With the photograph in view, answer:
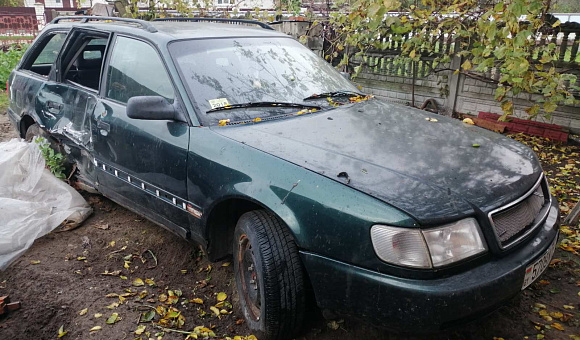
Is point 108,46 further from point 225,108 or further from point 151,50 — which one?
point 225,108

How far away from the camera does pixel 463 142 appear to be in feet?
8.68

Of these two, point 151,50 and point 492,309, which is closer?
point 492,309

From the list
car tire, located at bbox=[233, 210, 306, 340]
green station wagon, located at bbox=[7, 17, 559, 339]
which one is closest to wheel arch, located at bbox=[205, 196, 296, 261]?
green station wagon, located at bbox=[7, 17, 559, 339]

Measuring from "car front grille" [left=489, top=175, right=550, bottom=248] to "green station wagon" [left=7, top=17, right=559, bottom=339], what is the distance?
0.03 feet

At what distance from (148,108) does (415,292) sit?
1.81 metres

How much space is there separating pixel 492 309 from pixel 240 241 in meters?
1.36

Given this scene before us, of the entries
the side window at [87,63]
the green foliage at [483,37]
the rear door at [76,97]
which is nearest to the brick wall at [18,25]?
the green foliage at [483,37]

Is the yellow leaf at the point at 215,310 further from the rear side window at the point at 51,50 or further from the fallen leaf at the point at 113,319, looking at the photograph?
the rear side window at the point at 51,50

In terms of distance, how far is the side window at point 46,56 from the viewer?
14.0 ft

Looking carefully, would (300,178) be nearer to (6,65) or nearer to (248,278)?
(248,278)

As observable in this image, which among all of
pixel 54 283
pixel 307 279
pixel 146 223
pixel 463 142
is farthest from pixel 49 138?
pixel 463 142

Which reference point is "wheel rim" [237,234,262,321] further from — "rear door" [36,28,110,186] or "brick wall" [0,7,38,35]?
"brick wall" [0,7,38,35]

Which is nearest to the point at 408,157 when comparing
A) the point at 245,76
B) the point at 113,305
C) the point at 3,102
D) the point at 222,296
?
the point at 245,76

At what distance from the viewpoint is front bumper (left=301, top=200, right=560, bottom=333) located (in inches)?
73.8
